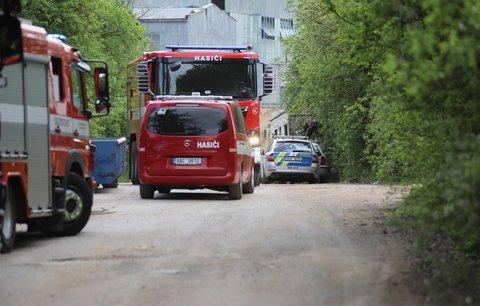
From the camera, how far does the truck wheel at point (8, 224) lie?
42.4 feet

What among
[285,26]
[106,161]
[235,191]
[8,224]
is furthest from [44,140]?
[285,26]

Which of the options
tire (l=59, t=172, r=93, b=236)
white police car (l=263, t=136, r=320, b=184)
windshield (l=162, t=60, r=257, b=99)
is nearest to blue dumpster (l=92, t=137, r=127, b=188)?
windshield (l=162, t=60, r=257, b=99)

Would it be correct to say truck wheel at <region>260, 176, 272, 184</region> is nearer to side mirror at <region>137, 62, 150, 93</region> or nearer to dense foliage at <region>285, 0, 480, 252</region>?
side mirror at <region>137, 62, 150, 93</region>

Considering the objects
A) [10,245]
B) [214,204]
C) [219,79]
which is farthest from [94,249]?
[219,79]

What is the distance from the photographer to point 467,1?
27.6 ft

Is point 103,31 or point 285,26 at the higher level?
point 285,26

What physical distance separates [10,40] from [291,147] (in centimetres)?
2965

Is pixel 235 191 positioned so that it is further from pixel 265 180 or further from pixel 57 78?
pixel 265 180

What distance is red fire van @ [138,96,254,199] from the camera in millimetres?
22781

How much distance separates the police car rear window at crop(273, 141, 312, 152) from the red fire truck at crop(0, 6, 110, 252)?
22445 millimetres

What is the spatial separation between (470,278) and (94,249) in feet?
16.0

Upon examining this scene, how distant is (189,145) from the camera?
22.8 metres

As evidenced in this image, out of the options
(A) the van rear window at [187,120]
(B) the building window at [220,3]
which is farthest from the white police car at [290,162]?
(B) the building window at [220,3]

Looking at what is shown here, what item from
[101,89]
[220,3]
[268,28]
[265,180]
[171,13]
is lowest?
[265,180]
